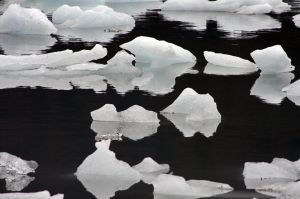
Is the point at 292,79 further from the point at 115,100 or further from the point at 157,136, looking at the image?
the point at 157,136

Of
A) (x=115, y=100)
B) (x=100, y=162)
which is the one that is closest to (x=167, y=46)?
(x=115, y=100)

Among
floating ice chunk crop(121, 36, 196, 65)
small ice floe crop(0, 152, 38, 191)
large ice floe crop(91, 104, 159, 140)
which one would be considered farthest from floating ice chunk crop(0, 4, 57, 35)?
small ice floe crop(0, 152, 38, 191)

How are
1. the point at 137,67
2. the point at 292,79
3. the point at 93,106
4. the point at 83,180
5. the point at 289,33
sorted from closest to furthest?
1. the point at 83,180
2. the point at 93,106
3. the point at 292,79
4. the point at 137,67
5. the point at 289,33

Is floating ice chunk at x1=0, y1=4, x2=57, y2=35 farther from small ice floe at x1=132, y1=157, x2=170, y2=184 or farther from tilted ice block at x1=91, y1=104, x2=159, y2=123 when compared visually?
small ice floe at x1=132, y1=157, x2=170, y2=184

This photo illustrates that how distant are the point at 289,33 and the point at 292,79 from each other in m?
5.05

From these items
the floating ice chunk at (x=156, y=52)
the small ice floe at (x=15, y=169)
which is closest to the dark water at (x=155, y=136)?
the small ice floe at (x=15, y=169)

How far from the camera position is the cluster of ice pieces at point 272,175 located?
6.17m

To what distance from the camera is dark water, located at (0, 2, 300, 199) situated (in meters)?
6.58

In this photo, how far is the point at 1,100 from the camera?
9367 mm

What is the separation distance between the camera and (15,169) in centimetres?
657

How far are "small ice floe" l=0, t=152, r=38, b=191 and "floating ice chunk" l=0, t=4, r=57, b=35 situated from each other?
355 inches

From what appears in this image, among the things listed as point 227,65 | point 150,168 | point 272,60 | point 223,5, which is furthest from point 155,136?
point 223,5

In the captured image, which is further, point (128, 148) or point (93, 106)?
point (93, 106)

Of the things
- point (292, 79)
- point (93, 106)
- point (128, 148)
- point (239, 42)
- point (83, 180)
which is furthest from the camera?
point (239, 42)
